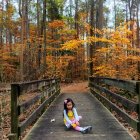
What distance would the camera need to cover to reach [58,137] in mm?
5699

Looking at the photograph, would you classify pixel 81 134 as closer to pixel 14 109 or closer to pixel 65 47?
pixel 14 109

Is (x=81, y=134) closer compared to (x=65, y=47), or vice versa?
(x=81, y=134)

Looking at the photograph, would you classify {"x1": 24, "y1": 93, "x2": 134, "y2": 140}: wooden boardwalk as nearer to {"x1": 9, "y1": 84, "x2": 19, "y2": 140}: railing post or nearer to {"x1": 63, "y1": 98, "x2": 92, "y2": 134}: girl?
{"x1": 63, "y1": 98, "x2": 92, "y2": 134}: girl

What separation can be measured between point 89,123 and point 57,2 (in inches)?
943

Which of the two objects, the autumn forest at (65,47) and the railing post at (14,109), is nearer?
the railing post at (14,109)

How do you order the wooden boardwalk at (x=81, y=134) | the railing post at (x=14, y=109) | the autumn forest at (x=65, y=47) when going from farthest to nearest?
the autumn forest at (x=65, y=47)
the wooden boardwalk at (x=81, y=134)
the railing post at (x=14, y=109)

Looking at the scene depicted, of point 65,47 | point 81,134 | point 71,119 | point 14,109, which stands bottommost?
point 81,134

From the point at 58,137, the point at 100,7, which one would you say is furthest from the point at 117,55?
the point at 58,137

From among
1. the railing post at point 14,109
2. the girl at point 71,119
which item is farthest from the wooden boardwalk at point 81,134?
the railing post at point 14,109

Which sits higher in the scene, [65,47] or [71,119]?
[65,47]

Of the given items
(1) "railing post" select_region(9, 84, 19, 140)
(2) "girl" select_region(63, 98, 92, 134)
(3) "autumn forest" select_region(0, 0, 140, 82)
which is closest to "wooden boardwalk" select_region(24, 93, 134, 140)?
(2) "girl" select_region(63, 98, 92, 134)

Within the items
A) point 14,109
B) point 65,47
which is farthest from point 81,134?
point 65,47

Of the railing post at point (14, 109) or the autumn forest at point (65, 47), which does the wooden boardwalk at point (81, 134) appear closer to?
the railing post at point (14, 109)

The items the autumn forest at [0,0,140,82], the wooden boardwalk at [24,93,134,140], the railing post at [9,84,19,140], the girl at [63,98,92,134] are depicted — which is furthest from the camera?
the autumn forest at [0,0,140,82]
